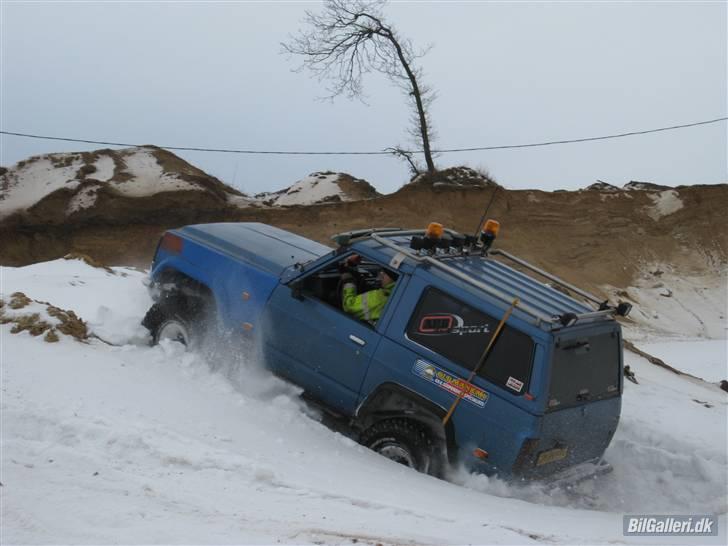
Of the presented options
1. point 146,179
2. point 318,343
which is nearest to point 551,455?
point 318,343

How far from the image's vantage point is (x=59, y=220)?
19.7 m

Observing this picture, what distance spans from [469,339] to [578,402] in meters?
0.91

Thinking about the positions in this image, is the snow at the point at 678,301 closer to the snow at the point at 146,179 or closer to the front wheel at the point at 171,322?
the snow at the point at 146,179

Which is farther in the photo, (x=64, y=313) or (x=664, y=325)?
(x=664, y=325)

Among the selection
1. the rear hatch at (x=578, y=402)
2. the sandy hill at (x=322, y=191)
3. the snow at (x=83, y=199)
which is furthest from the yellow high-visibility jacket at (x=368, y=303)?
the sandy hill at (x=322, y=191)

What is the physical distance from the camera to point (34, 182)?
20531mm

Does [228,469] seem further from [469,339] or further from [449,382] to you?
[469,339]

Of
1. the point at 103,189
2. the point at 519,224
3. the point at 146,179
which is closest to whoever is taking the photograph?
the point at 103,189

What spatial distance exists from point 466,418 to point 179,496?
7.15ft

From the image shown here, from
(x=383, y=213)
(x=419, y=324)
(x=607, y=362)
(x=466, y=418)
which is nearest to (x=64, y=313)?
(x=419, y=324)

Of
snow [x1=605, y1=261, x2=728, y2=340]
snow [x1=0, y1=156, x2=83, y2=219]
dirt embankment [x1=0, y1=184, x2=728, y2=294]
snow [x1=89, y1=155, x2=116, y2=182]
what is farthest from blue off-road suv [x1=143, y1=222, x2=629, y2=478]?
snow [x1=89, y1=155, x2=116, y2=182]

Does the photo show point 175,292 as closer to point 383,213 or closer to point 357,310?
point 357,310

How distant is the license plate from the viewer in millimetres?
5602

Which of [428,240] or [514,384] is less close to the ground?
[428,240]
